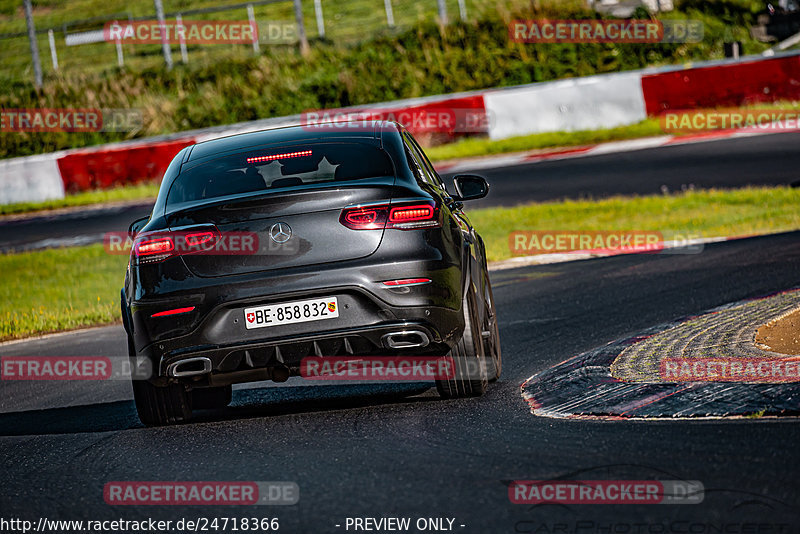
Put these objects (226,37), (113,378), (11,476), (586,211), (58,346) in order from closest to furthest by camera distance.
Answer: (11,476)
(113,378)
(58,346)
(586,211)
(226,37)

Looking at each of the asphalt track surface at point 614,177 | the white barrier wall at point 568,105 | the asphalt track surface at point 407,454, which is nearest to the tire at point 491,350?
the asphalt track surface at point 407,454

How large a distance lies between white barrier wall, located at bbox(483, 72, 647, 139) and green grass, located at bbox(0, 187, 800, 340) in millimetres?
6749

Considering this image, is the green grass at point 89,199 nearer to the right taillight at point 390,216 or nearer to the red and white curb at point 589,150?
the red and white curb at point 589,150

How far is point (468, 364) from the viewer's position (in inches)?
263

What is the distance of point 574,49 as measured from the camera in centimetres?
2867

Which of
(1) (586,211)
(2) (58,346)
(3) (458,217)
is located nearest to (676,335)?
(3) (458,217)

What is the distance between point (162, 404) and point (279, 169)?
1.45 m

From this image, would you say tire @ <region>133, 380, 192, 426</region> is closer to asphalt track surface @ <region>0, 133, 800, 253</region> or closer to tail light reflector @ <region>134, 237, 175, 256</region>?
tail light reflector @ <region>134, 237, 175, 256</region>

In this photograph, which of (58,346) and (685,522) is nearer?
(685,522)

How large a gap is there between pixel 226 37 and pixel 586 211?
80.8 ft

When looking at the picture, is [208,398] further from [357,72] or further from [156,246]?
[357,72]

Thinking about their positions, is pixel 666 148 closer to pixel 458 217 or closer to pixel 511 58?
pixel 511 58

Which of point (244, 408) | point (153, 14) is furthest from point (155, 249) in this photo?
point (153, 14)

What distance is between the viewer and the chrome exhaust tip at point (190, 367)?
625 centimetres
